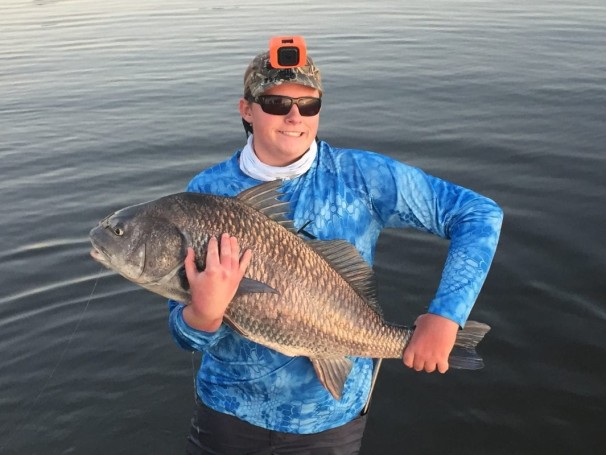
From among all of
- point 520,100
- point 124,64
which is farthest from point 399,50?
point 124,64

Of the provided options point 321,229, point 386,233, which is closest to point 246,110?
point 321,229

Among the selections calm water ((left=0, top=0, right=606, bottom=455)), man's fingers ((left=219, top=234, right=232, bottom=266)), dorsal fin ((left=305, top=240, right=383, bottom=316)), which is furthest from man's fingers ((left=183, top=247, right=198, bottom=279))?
calm water ((left=0, top=0, right=606, bottom=455))

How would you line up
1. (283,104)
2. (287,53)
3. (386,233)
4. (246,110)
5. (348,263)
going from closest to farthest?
(348,263), (287,53), (283,104), (246,110), (386,233)

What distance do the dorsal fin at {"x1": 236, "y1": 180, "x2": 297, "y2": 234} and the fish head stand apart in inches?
16.2

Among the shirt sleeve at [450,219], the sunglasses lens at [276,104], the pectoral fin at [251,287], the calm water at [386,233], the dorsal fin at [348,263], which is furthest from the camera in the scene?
the calm water at [386,233]

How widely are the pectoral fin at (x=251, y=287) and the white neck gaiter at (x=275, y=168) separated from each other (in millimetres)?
767

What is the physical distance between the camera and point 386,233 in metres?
8.69

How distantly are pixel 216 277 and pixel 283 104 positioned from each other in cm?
123

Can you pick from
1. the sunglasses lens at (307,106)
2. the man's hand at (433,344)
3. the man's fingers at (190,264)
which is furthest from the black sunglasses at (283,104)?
the man's hand at (433,344)

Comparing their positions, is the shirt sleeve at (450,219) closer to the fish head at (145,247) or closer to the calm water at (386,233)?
the fish head at (145,247)

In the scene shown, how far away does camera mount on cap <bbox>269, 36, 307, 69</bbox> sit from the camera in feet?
11.7

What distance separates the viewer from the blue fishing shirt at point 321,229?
3.60 m

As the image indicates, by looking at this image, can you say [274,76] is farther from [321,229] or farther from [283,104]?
[321,229]

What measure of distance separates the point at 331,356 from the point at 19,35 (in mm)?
26858
